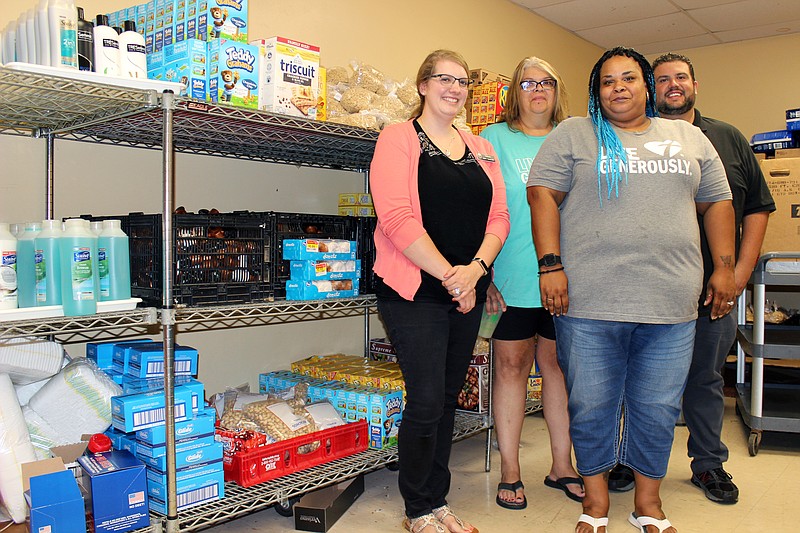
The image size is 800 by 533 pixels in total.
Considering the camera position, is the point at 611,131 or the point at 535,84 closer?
→ the point at 611,131

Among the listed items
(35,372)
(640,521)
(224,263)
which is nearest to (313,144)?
(224,263)

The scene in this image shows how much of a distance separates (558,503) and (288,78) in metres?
1.87

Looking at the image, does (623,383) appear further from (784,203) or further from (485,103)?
(784,203)

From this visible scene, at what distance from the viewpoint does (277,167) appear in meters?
3.29

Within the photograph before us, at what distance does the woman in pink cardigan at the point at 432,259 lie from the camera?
7.09ft

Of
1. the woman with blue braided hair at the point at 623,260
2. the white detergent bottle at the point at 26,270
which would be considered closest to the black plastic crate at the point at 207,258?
the white detergent bottle at the point at 26,270

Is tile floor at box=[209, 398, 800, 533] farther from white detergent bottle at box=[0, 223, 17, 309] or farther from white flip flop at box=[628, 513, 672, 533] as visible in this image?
white detergent bottle at box=[0, 223, 17, 309]

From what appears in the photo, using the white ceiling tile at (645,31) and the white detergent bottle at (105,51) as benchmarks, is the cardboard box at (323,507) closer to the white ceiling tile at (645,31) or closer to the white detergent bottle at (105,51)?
the white detergent bottle at (105,51)

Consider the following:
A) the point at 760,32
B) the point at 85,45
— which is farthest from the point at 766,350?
the point at 760,32

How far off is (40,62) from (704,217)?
2146 millimetres

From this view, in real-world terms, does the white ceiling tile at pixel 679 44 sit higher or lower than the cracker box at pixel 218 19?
higher

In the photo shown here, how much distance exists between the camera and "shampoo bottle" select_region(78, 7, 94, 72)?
1968 millimetres

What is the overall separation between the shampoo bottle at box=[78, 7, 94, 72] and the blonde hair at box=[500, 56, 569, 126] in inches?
56.1

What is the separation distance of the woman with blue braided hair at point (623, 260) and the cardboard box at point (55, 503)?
1.48 metres
